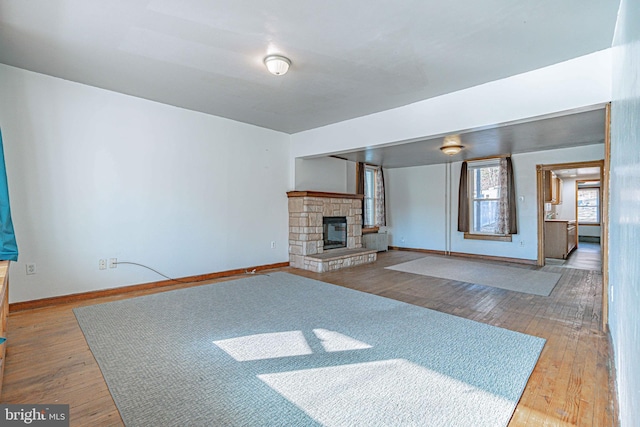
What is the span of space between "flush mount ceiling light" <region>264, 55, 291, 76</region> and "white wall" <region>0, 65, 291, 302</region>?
219 centimetres

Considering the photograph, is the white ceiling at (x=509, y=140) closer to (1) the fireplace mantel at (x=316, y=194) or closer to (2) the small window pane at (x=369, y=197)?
(2) the small window pane at (x=369, y=197)

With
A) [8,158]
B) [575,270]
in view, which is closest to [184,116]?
[8,158]

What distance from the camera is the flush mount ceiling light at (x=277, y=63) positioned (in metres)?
2.86

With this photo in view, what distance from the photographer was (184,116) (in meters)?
4.48

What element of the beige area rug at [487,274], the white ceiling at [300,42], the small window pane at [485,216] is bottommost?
the beige area rug at [487,274]

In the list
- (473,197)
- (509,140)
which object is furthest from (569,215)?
(509,140)

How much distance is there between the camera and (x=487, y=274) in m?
5.18

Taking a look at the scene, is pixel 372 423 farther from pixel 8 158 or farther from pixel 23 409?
pixel 8 158

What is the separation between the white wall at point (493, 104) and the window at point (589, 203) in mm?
9827

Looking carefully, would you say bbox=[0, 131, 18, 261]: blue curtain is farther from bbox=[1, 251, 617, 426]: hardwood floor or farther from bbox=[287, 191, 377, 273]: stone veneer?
bbox=[287, 191, 377, 273]: stone veneer

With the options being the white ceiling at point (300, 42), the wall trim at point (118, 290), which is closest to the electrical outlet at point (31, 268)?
the wall trim at point (118, 290)

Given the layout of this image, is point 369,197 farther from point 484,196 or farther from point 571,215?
point 571,215

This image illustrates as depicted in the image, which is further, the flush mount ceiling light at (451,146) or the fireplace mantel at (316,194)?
the fireplace mantel at (316,194)

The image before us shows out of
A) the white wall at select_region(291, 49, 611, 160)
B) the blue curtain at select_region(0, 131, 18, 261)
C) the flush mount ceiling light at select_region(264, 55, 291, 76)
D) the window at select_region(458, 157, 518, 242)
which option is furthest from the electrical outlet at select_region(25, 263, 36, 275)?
the window at select_region(458, 157, 518, 242)
